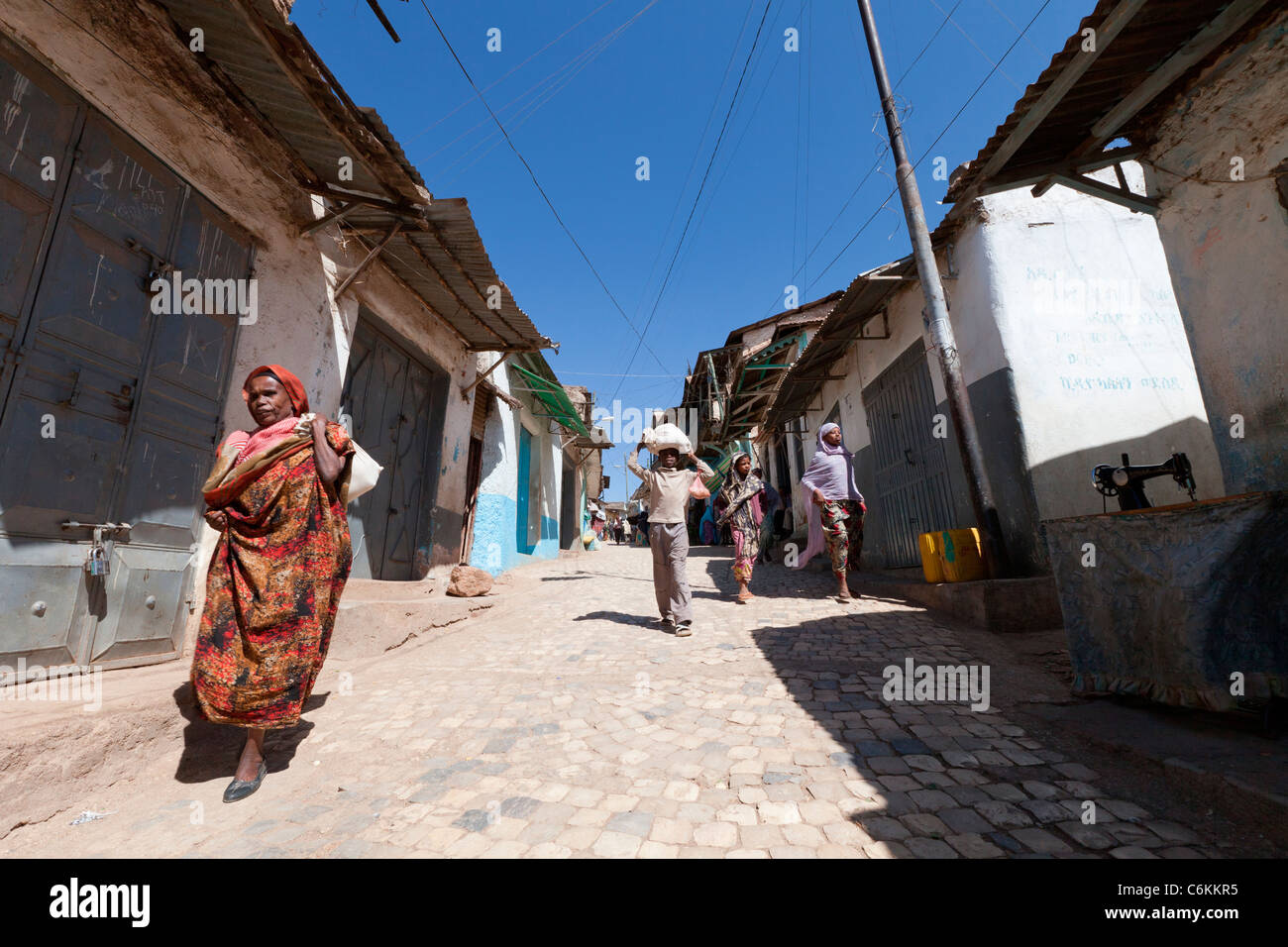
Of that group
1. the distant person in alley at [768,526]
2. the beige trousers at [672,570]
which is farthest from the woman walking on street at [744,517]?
the distant person in alley at [768,526]

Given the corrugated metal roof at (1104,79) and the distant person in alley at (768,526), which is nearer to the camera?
the corrugated metal roof at (1104,79)

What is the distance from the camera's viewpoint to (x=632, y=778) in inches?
83.1

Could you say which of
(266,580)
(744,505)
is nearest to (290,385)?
(266,580)

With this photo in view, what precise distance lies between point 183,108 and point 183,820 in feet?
15.4

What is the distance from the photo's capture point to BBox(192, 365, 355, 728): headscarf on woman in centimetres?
225

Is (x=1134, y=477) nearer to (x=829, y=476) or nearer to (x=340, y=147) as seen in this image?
(x=829, y=476)

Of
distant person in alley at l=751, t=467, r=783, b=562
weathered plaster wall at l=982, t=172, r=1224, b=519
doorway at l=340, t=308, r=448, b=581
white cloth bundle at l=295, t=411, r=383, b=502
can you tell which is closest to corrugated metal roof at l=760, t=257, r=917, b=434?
weathered plaster wall at l=982, t=172, r=1224, b=519

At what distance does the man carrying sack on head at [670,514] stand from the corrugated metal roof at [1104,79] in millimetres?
3607

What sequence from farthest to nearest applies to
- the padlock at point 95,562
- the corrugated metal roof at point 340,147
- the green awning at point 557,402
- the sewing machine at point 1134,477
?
1. the green awning at point 557,402
2. the sewing machine at point 1134,477
3. the corrugated metal roof at point 340,147
4. the padlock at point 95,562

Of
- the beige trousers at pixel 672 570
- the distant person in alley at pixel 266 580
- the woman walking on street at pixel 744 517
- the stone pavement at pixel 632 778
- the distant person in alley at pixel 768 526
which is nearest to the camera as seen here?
the stone pavement at pixel 632 778

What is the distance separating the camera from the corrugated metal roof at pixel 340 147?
10.7 ft

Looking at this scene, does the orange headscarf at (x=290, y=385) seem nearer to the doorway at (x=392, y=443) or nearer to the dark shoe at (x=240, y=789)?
the dark shoe at (x=240, y=789)

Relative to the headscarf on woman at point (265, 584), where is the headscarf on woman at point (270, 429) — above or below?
above

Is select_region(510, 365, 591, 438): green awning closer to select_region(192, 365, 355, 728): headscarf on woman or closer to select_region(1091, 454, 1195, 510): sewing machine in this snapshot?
select_region(192, 365, 355, 728): headscarf on woman
